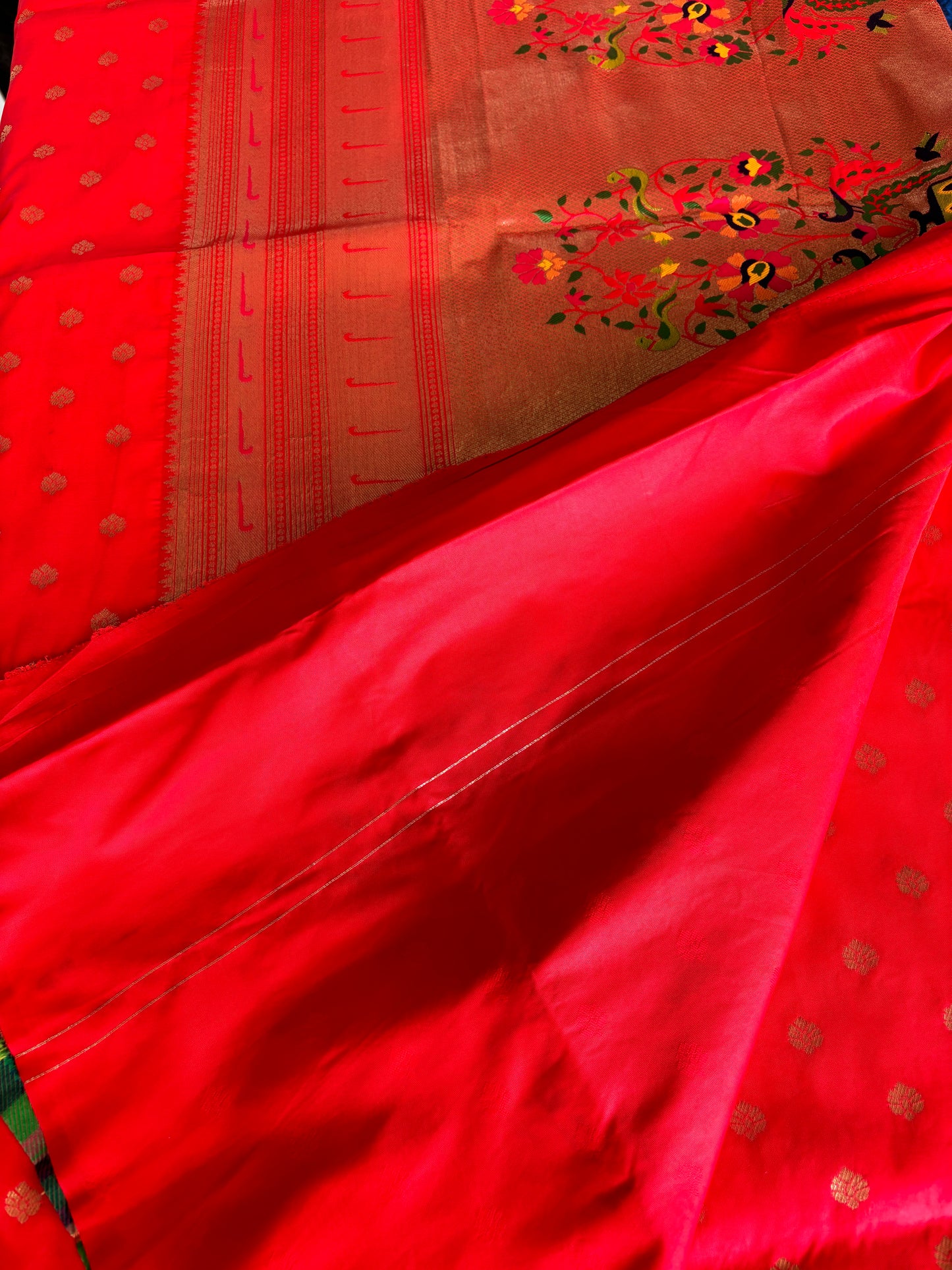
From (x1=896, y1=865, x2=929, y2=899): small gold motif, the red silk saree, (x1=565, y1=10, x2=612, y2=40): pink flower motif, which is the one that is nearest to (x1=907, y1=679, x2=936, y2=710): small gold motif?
the red silk saree

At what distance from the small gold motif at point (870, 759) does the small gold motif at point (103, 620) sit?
0.81m

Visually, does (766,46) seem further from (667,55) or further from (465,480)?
(465,480)

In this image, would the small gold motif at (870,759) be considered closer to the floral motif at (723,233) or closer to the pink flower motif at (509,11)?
the floral motif at (723,233)

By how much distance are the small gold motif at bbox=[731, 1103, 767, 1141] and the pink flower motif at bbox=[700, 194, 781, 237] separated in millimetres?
1143

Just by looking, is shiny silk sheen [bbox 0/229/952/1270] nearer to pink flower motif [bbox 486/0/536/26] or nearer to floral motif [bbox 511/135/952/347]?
floral motif [bbox 511/135/952/347]

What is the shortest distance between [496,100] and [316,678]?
114 centimetres

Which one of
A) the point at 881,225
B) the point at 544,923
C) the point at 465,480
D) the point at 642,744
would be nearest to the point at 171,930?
the point at 544,923

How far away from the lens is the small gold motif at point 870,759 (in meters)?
0.92

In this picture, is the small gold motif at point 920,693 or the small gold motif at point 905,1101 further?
the small gold motif at point 920,693

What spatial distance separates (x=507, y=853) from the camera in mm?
Result: 849

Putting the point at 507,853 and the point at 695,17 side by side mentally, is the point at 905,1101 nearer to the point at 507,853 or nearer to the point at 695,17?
the point at 507,853

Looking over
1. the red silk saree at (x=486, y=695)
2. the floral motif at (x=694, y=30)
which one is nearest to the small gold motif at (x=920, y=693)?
the red silk saree at (x=486, y=695)

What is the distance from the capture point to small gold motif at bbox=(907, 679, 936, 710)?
0.94 meters

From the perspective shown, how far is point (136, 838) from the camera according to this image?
2.81 feet
